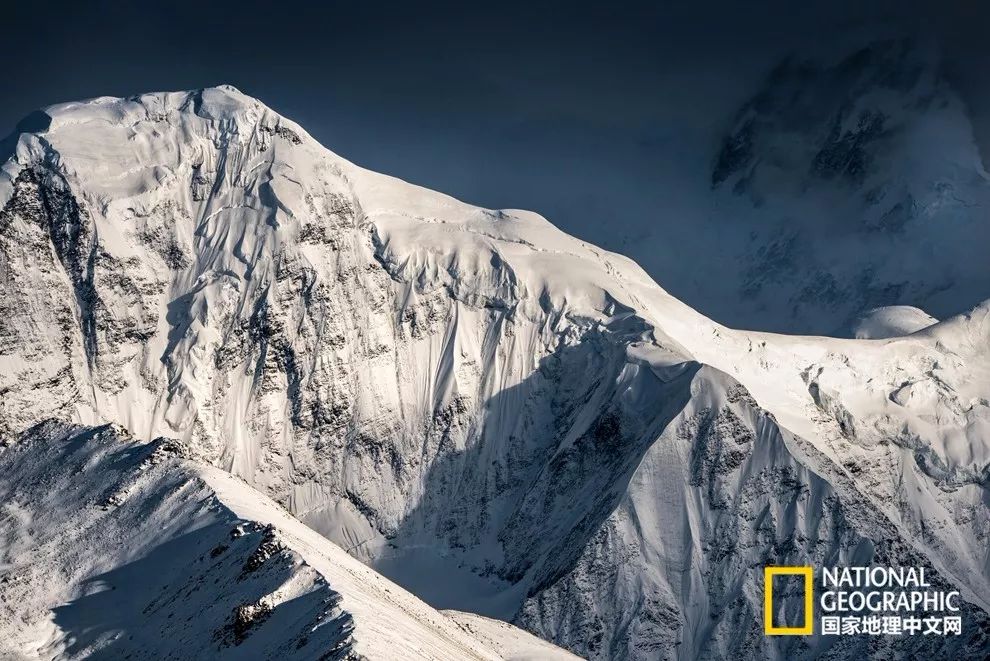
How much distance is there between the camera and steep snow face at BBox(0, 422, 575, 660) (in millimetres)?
126688

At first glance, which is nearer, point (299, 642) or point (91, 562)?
point (299, 642)

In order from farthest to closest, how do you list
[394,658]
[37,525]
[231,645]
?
[37,525] → [231,645] → [394,658]

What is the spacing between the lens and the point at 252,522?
145 m

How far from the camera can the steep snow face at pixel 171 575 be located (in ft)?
416

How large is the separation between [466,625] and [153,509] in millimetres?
34488

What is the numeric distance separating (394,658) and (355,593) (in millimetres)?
15769

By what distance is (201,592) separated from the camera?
138875 mm

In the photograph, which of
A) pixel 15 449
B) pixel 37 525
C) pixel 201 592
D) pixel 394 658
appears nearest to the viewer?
pixel 394 658

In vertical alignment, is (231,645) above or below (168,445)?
below

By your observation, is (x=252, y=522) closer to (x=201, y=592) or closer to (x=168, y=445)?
(x=201, y=592)

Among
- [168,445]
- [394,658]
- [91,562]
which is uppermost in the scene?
[168,445]

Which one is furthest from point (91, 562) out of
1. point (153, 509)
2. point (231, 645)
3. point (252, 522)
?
point (231, 645)

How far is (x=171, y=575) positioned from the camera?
146 metres

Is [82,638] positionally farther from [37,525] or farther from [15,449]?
[15,449]
